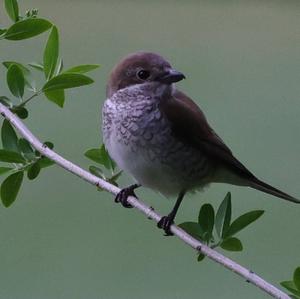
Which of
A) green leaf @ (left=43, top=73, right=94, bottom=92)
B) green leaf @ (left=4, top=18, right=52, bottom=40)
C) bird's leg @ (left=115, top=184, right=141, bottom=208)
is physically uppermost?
green leaf @ (left=4, top=18, right=52, bottom=40)

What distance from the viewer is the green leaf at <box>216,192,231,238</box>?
6.98 ft

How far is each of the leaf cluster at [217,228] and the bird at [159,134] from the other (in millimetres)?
575

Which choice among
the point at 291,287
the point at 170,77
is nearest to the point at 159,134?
the point at 170,77

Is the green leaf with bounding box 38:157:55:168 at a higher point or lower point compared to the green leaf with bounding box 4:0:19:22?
lower

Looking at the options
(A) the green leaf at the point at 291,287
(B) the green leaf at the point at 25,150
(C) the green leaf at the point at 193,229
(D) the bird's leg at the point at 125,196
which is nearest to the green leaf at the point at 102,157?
(D) the bird's leg at the point at 125,196

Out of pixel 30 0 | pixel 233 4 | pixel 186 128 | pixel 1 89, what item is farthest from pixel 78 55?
pixel 186 128

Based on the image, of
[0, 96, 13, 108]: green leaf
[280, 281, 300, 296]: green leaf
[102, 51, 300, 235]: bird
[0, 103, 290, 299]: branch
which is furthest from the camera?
[102, 51, 300, 235]: bird

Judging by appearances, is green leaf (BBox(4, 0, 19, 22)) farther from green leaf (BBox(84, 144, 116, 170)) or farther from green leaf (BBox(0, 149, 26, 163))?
green leaf (BBox(84, 144, 116, 170))

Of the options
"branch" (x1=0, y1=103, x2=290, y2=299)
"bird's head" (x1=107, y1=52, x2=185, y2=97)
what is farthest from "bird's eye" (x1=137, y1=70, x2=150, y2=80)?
"branch" (x1=0, y1=103, x2=290, y2=299)

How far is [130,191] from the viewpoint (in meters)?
2.75

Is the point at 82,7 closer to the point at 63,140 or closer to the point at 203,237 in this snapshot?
the point at 63,140

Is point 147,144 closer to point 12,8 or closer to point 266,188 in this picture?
point 266,188

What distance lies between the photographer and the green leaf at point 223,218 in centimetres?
213

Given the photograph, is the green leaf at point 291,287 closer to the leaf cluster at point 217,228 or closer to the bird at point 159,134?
the leaf cluster at point 217,228
